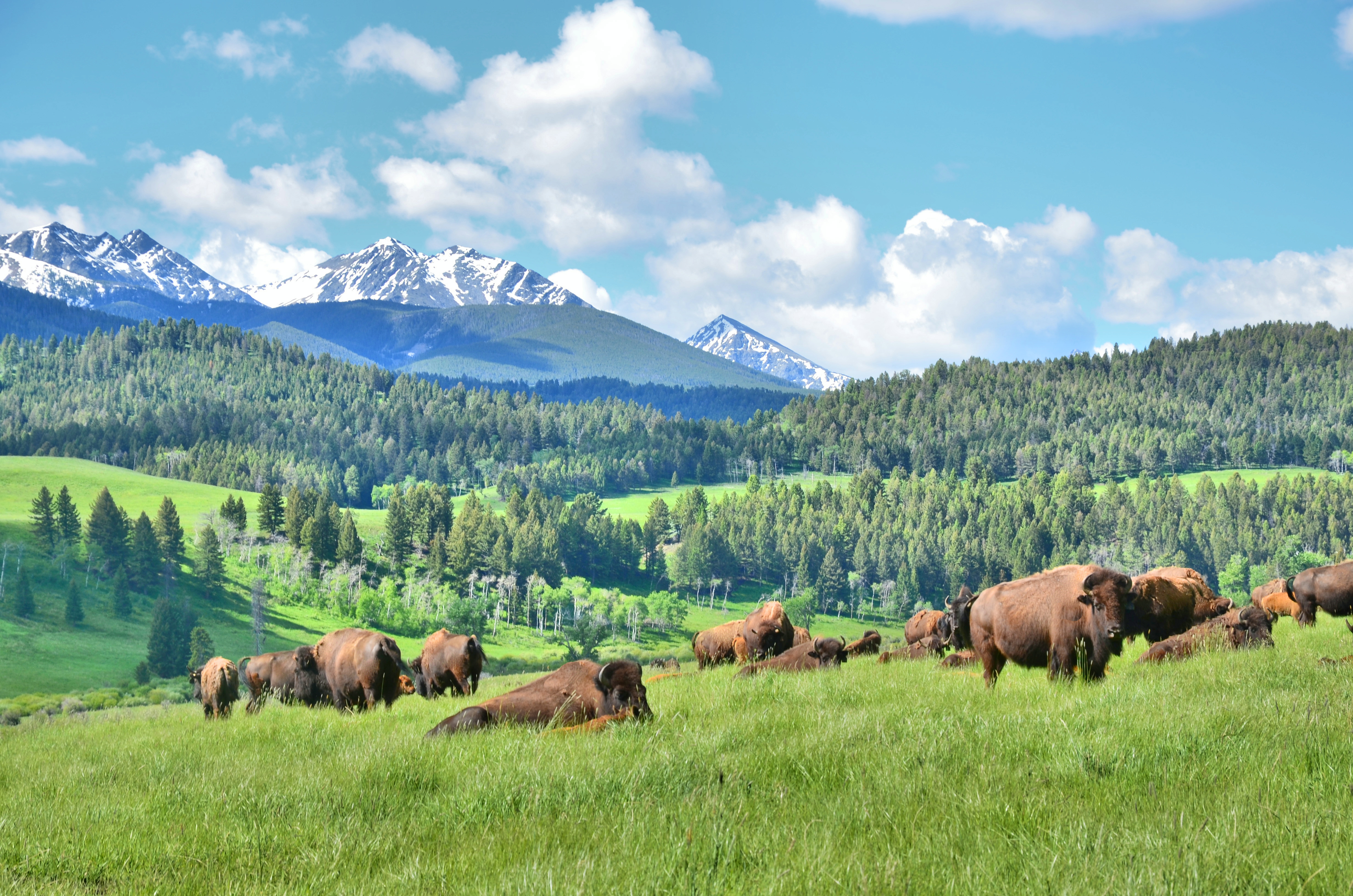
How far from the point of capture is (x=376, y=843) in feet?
19.0

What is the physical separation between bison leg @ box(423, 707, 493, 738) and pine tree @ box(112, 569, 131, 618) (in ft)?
554

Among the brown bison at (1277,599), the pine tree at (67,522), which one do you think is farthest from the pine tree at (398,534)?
the brown bison at (1277,599)

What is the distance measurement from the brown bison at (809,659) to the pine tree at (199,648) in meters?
130

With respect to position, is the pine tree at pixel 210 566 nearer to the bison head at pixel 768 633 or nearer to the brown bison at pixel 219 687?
the brown bison at pixel 219 687

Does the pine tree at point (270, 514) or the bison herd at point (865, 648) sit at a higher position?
the bison herd at point (865, 648)

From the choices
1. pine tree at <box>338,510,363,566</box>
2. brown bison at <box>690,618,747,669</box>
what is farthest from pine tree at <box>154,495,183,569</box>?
brown bison at <box>690,618,747,669</box>

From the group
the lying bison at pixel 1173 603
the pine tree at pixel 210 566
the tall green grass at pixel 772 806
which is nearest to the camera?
the tall green grass at pixel 772 806

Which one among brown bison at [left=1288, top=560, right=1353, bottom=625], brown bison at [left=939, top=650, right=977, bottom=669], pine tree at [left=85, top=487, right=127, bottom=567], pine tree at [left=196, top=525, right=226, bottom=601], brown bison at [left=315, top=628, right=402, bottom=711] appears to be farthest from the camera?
pine tree at [left=196, top=525, right=226, bottom=601]

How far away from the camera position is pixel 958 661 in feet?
57.3

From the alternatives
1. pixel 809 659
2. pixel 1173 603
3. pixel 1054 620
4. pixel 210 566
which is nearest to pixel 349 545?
pixel 210 566

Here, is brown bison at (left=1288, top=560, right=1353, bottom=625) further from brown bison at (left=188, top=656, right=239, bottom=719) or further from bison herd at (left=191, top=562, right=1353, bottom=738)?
brown bison at (left=188, top=656, right=239, bottom=719)

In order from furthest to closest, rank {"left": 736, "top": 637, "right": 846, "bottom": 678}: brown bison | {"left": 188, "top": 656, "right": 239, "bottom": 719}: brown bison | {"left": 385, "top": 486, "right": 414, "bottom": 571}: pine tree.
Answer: {"left": 385, "top": 486, "right": 414, "bottom": 571}: pine tree → {"left": 188, "top": 656, "right": 239, "bottom": 719}: brown bison → {"left": 736, "top": 637, "right": 846, "bottom": 678}: brown bison

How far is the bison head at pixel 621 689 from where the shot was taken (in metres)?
10.5

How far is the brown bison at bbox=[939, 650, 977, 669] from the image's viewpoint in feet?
55.4
